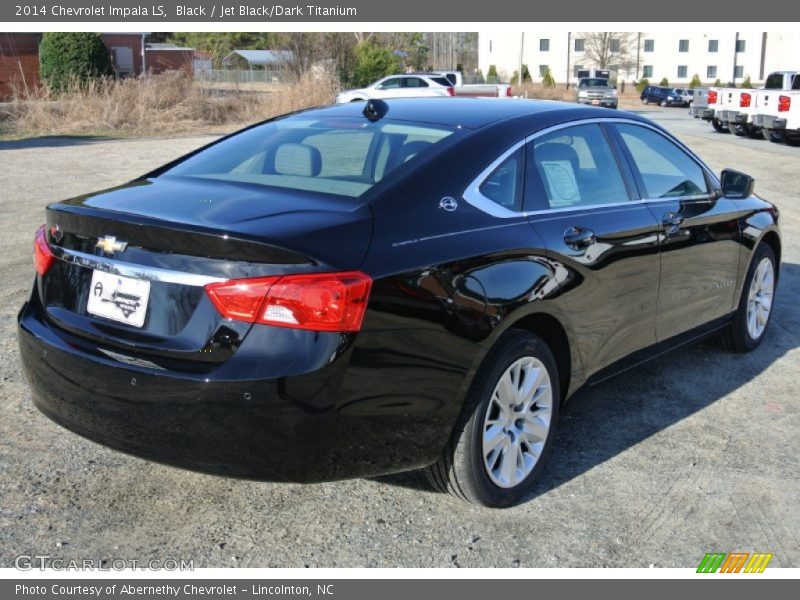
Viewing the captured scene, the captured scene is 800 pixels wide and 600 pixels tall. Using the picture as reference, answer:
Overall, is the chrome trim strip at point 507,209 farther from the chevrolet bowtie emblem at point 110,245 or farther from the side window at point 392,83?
the side window at point 392,83

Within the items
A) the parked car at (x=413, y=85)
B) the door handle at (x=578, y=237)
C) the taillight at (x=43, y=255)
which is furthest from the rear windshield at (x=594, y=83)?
the taillight at (x=43, y=255)

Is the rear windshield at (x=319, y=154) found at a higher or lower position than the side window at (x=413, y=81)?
lower

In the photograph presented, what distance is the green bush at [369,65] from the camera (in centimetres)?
4181

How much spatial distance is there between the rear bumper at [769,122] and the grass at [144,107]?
45.2ft

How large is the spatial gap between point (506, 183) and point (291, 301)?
1.35 meters

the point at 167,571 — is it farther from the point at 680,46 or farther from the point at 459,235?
the point at 680,46

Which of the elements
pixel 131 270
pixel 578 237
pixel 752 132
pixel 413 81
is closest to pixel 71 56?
pixel 413 81

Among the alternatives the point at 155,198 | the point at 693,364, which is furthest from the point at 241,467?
the point at 693,364

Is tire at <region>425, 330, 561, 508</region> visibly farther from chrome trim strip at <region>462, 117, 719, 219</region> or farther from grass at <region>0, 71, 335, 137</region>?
grass at <region>0, 71, 335, 137</region>

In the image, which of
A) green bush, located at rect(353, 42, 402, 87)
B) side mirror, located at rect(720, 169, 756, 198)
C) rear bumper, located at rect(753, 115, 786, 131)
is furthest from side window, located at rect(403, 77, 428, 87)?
side mirror, located at rect(720, 169, 756, 198)

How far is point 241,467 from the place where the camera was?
3193mm

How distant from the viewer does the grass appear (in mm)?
25656

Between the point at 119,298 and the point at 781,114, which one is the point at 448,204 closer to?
the point at 119,298

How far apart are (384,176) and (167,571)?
171 cm
